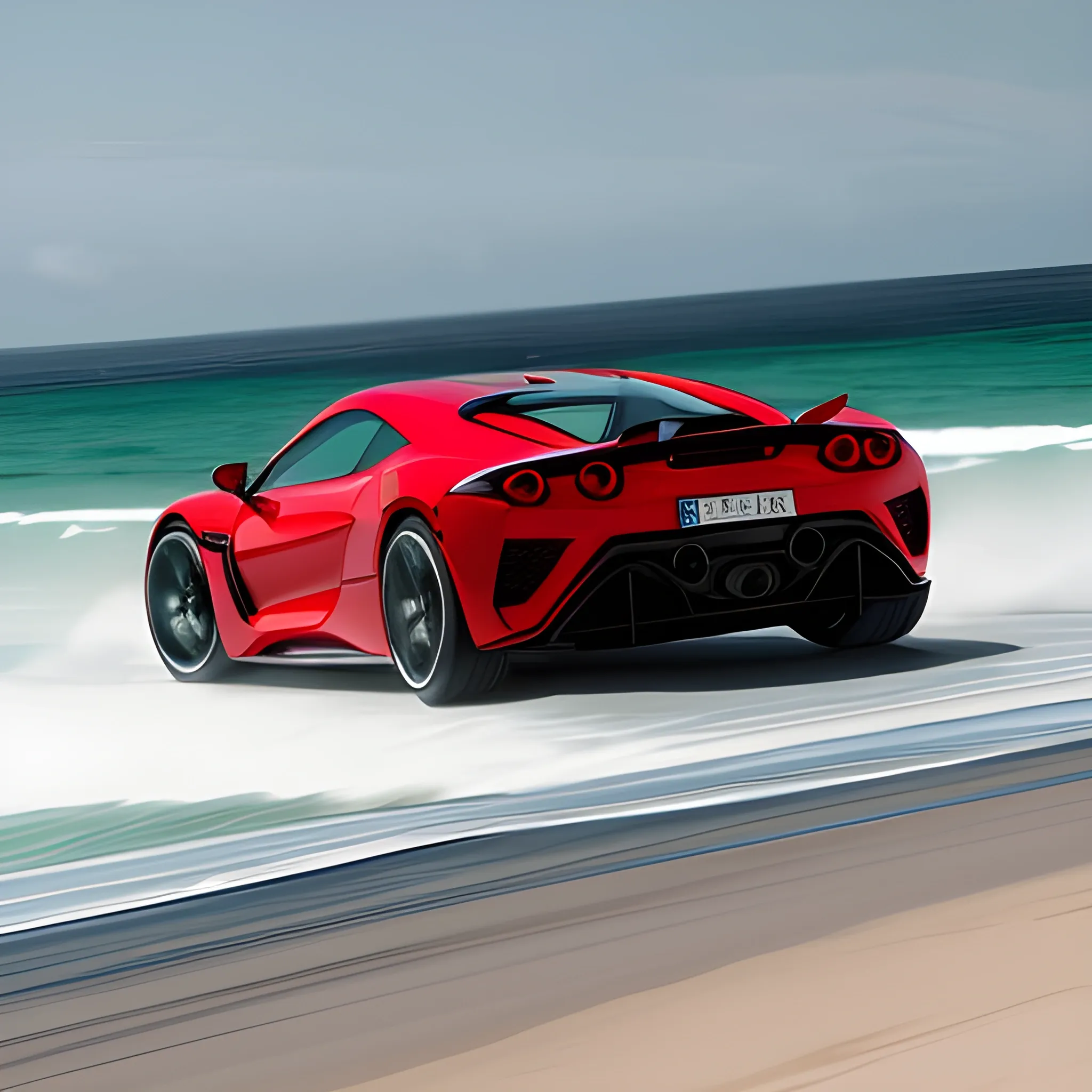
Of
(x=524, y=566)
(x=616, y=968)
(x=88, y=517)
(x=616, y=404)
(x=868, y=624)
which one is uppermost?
(x=616, y=404)

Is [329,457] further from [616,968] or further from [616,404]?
[616,968]

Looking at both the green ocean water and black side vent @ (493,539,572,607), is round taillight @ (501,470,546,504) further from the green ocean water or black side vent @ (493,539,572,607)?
the green ocean water

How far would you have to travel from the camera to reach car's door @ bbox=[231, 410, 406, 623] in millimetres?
6559

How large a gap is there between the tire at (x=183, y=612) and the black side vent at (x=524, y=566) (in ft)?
7.82

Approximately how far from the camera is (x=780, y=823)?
14.7 feet

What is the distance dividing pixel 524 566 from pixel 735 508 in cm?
74

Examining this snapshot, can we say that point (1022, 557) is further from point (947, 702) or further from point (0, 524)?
point (0, 524)

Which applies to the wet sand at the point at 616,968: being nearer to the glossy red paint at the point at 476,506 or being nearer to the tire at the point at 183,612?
the glossy red paint at the point at 476,506

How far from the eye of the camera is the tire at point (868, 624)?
6723 mm

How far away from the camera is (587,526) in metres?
5.63

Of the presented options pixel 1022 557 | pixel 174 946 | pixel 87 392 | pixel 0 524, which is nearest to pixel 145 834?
pixel 174 946

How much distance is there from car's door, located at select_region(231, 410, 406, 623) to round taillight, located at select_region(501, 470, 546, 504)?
0.86 m

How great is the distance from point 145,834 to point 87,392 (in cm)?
5472

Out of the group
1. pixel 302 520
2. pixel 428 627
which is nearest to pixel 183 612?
pixel 302 520
